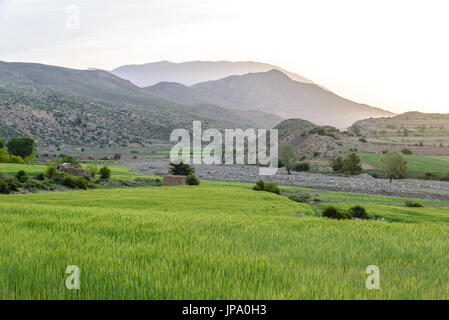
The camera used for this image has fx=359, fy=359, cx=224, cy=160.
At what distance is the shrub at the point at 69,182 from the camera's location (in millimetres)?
37594

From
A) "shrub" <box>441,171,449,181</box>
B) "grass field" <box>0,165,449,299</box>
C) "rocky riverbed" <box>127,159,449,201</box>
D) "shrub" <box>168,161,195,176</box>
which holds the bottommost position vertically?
"rocky riverbed" <box>127,159,449,201</box>

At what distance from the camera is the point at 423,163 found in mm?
70188

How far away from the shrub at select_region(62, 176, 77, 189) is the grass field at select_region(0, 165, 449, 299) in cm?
2885

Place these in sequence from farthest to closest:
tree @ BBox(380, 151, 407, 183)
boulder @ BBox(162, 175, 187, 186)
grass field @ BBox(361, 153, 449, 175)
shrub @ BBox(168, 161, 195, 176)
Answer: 1. grass field @ BBox(361, 153, 449, 175)
2. tree @ BBox(380, 151, 407, 183)
3. shrub @ BBox(168, 161, 195, 176)
4. boulder @ BBox(162, 175, 187, 186)

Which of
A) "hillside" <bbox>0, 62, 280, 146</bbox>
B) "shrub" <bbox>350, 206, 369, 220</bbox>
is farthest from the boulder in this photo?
"hillside" <bbox>0, 62, 280, 146</bbox>

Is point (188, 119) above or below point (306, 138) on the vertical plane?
above

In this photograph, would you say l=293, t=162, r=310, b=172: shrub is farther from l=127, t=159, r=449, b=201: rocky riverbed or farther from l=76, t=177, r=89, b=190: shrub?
l=76, t=177, r=89, b=190: shrub

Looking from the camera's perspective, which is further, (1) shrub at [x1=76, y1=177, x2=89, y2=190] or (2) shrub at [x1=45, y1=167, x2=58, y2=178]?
(2) shrub at [x1=45, y1=167, x2=58, y2=178]

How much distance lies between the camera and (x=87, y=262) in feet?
18.5

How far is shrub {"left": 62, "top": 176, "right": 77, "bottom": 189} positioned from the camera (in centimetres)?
3759

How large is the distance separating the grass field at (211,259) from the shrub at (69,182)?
94.7ft
